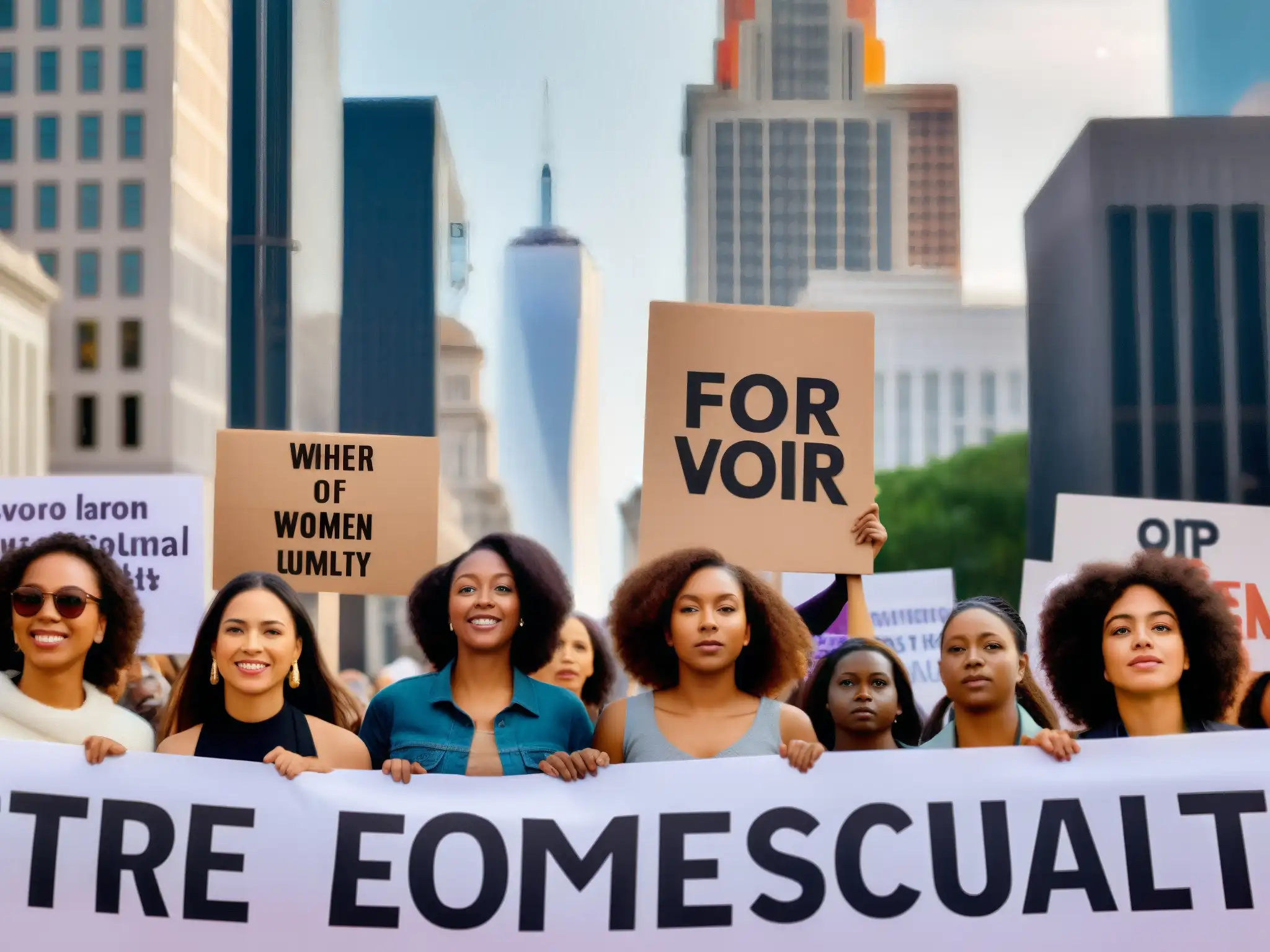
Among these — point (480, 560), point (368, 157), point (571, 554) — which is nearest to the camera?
point (480, 560)

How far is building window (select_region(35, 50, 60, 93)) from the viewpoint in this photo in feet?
204

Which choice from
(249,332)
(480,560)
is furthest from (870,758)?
(249,332)


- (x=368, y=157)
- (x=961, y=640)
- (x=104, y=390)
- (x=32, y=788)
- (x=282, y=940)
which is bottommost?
(x=282, y=940)

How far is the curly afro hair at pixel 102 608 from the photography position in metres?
4.22

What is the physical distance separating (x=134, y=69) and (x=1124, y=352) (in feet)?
121

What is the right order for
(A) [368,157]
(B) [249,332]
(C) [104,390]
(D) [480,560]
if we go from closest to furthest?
1. (D) [480,560]
2. (B) [249,332]
3. (C) [104,390]
4. (A) [368,157]

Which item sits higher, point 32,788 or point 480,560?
point 480,560

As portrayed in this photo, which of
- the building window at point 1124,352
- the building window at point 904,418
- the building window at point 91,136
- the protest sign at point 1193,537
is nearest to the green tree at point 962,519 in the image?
the building window at point 1124,352

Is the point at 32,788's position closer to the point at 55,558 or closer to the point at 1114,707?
the point at 55,558

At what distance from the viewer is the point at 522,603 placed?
13.6 feet

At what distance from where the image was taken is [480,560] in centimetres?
412

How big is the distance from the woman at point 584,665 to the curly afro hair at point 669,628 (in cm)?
→ 160

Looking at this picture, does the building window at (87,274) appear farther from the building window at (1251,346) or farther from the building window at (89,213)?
the building window at (1251,346)

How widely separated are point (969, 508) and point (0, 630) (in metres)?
54.1
